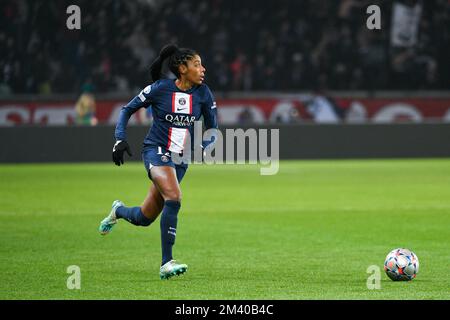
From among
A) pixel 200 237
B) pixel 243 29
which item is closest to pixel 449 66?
pixel 243 29

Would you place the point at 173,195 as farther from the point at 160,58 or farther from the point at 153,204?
the point at 160,58

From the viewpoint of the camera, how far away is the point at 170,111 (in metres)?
10.2

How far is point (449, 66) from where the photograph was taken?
104ft

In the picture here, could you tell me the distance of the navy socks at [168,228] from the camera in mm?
9797

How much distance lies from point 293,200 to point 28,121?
13.4 m

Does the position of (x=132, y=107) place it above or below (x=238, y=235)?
above

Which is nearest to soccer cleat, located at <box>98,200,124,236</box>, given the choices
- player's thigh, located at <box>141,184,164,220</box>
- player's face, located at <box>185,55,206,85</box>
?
player's thigh, located at <box>141,184,164,220</box>

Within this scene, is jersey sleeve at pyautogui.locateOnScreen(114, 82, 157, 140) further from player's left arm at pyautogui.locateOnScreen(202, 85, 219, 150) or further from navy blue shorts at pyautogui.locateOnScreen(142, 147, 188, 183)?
player's left arm at pyautogui.locateOnScreen(202, 85, 219, 150)

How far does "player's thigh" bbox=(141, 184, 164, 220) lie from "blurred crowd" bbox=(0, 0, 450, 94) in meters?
19.4

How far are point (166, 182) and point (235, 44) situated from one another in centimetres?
2173

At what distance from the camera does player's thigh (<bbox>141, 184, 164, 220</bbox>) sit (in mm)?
10383

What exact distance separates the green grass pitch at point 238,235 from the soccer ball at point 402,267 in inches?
4.7

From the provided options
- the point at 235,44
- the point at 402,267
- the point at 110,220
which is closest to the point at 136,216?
the point at 110,220

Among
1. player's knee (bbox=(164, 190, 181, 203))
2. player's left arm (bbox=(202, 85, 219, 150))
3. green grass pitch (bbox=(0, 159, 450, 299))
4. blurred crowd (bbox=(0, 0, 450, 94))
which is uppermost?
blurred crowd (bbox=(0, 0, 450, 94))
